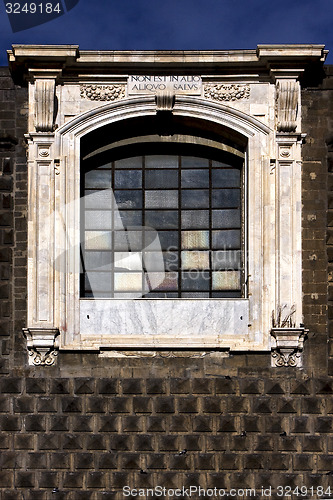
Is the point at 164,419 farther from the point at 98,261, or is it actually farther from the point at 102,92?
the point at 102,92

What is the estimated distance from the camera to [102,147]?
14.5m

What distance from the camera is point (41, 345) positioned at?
43.3 feet

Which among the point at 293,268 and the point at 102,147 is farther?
the point at 102,147

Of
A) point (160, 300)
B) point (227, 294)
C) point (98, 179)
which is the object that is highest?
point (98, 179)

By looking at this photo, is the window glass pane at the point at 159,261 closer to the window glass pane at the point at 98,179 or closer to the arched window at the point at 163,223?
the arched window at the point at 163,223

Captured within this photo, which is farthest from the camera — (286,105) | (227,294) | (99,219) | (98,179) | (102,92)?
(98,179)

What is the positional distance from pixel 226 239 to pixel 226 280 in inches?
33.2

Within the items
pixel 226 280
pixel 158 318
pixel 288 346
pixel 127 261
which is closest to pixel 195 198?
pixel 226 280

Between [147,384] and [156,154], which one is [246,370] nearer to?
[147,384]

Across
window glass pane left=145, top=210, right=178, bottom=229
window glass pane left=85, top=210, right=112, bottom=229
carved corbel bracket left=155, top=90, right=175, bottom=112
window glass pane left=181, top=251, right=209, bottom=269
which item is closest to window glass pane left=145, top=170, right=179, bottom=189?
window glass pane left=145, top=210, right=178, bottom=229

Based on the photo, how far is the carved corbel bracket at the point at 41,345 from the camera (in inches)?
519

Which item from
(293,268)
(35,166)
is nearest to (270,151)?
(293,268)

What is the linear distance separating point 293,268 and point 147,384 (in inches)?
141

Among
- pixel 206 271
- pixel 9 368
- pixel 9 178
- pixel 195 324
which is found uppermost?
pixel 9 178
